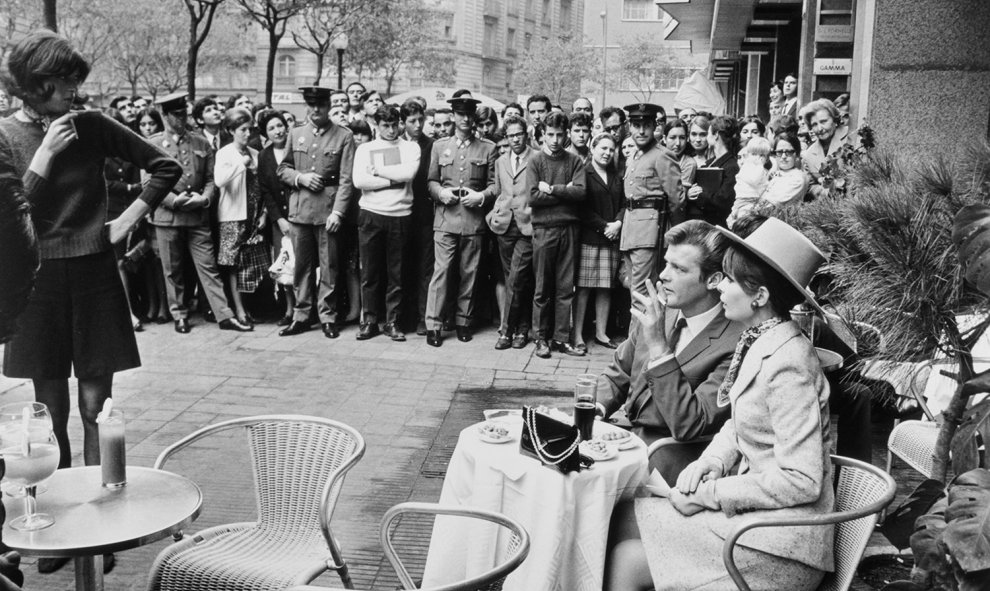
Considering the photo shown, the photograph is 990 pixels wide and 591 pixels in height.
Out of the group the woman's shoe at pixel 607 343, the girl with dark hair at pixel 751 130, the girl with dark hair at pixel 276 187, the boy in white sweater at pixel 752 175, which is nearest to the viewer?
the boy in white sweater at pixel 752 175

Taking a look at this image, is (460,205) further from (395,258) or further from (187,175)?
(187,175)

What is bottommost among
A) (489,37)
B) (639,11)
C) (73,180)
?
(73,180)

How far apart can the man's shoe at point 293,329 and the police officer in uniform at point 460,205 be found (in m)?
1.28

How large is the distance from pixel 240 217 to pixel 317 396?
2985mm

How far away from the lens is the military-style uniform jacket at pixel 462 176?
955cm

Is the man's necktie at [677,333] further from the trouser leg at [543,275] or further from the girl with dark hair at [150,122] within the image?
the girl with dark hair at [150,122]

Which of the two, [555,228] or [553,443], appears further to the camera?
[555,228]

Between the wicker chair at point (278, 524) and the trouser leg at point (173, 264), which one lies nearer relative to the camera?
the wicker chair at point (278, 524)

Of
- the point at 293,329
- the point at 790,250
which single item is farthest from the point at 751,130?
the point at 790,250

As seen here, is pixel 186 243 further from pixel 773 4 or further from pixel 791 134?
pixel 773 4

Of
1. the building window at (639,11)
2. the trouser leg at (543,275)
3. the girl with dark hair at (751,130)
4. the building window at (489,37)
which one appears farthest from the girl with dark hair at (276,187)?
the building window at (489,37)

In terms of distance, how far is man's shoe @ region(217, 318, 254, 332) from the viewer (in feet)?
32.4

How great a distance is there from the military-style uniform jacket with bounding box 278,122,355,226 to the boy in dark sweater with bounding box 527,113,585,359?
1.85 meters

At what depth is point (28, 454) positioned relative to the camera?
2.91 metres
